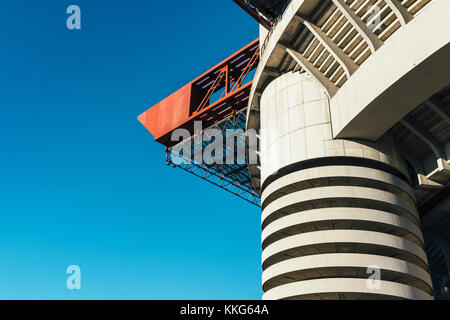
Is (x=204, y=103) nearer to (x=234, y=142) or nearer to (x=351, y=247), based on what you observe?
(x=234, y=142)

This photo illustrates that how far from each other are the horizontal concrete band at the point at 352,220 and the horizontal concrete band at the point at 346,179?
2.01m

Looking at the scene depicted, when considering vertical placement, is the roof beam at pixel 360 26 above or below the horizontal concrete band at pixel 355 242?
above

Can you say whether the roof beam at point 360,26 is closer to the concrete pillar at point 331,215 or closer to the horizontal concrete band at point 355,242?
the concrete pillar at point 331,215

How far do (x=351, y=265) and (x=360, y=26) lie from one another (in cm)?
1393

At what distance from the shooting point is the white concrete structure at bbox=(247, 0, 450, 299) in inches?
931

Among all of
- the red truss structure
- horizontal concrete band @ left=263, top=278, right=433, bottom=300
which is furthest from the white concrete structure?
the red truss structure

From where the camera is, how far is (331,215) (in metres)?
25.5

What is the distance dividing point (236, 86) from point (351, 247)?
18699mm

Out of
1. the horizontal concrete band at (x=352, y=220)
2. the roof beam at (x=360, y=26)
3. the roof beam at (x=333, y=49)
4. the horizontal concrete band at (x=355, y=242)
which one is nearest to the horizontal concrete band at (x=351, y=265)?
the horizontal concrete band at (x=355, y=242)

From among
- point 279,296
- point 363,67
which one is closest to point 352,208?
point 279,296

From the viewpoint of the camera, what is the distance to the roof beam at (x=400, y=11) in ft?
78.8

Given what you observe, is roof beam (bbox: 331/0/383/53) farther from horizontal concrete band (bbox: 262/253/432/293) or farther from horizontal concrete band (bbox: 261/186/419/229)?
horizontal concrete band (bbox: 262/253/432/293)

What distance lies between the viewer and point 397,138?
3028 cm

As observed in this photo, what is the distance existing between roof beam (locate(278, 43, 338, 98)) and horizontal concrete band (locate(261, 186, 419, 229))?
6.73 metres
